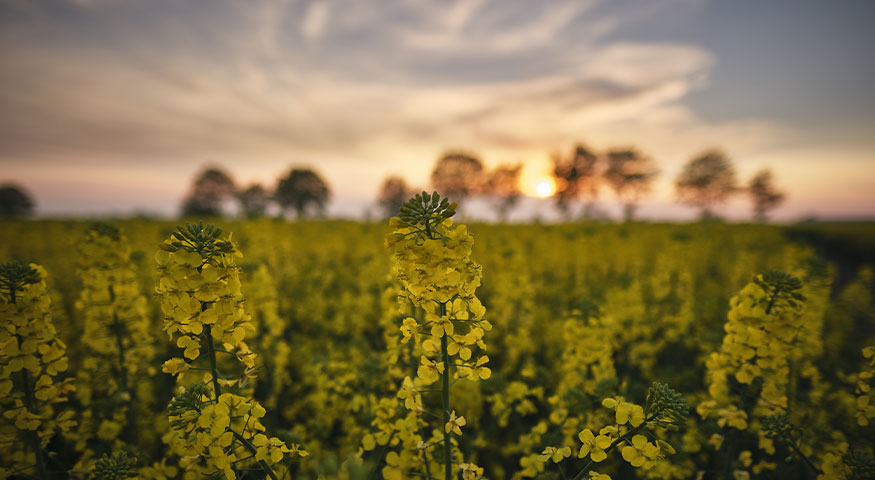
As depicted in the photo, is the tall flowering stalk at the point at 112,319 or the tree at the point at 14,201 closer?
the tall flowering stalk at the point at 112,319

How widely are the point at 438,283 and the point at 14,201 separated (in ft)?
227

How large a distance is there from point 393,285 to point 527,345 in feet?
10.6

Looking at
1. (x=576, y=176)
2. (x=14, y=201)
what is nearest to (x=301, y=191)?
(x=14, y=201)

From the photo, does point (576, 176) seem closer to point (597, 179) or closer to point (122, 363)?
point (597, 179)

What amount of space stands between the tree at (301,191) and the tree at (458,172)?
2278cm

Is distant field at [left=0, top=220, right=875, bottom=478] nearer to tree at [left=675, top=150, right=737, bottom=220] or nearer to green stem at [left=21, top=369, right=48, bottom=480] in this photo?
green stem at [left=21, top=369, right=48, bottom=480]

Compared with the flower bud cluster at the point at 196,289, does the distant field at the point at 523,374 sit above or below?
below

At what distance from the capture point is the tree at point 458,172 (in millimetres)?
64812

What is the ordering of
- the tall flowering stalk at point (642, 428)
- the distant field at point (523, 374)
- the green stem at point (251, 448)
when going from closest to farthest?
the tall flowering stalk at point (642, 428)
the green stem at point (251, 448)
the distant field at point (523, 374)

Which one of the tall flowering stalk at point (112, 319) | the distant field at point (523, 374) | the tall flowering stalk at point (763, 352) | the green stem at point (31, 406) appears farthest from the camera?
the tall flowering stalk at point (112, 319)

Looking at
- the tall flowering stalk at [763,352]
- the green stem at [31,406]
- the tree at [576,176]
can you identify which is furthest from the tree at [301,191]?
the tall flowering stalk at [763,352]

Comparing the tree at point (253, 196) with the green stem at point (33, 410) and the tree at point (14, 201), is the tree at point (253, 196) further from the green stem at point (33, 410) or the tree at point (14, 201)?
the green stem at point (33, 410)

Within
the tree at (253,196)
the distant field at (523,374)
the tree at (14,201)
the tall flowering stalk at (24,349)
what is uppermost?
the tree at (253,196)

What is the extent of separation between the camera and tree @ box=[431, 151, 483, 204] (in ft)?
213
